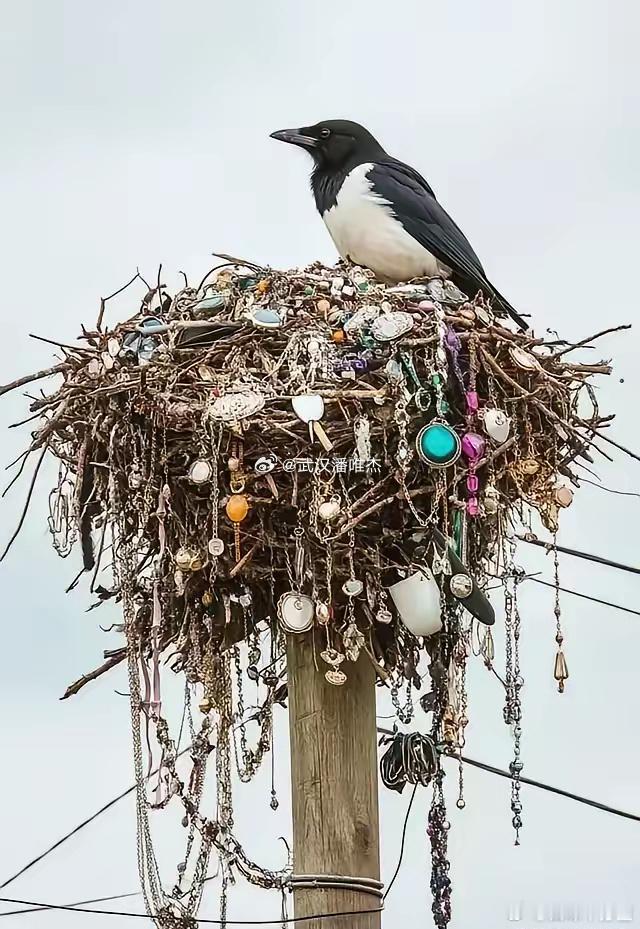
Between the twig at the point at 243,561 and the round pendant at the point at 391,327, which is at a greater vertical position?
the round pendant at the point at 391,327

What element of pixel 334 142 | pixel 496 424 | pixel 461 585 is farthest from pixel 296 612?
pixel 334 142

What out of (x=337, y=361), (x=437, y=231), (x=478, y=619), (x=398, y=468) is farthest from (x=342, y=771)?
(x=437, y=231)

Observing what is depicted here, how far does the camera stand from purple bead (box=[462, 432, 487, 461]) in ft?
11.6

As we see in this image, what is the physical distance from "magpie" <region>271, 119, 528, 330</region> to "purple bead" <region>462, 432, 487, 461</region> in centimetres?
99

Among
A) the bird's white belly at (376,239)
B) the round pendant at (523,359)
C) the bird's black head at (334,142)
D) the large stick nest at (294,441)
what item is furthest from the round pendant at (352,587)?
the bird's black head at (334,142)

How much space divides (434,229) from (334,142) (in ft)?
2.14

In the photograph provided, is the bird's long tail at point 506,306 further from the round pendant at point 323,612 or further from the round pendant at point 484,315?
the round pendant at point 323,612

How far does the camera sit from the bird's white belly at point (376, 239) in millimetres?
4605

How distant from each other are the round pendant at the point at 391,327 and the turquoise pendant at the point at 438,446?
0.89ft

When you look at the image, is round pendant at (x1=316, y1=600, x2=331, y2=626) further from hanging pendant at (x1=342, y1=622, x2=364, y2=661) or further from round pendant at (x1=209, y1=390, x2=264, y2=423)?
round pendant at (x1=209, y1=390, x2=264, y2=423)

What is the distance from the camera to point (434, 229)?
4.66m

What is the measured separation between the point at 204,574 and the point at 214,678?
0.37 meters

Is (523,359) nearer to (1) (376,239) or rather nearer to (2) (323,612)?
(2) (323,612)

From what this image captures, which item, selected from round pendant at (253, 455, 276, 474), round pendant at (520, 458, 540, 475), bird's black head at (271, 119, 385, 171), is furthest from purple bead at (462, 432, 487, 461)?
bird's black head at (271, 119, 385, 171)
